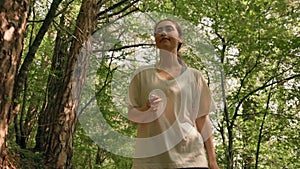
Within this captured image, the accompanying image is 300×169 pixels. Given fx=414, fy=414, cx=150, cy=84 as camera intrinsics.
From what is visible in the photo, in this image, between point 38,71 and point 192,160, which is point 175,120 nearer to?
point 192,160

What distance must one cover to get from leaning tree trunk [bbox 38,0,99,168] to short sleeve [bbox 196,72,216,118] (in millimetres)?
3576

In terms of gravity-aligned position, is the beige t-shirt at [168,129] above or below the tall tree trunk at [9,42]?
below

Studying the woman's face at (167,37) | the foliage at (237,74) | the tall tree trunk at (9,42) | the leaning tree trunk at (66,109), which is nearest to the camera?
the woman's face at (167,37)

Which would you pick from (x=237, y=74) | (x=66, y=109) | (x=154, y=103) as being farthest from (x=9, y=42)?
(x=237, y=74)

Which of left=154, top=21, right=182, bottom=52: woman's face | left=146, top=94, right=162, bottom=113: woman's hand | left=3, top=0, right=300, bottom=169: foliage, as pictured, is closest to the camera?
left=146, top=94, right=162, bottom=113: woman's hand

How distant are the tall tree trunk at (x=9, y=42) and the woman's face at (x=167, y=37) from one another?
1.23 meters

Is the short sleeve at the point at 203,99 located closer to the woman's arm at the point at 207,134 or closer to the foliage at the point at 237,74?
the woman's arm at the point at 207,134

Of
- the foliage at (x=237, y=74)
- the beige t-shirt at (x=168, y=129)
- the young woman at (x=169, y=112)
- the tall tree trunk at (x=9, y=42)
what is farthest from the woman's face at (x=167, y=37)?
the foliage at (x=237, y=74)

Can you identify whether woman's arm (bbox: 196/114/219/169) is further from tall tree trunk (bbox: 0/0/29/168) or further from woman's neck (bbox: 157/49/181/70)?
tall tree trunk (bbox: 0/0/29/168)

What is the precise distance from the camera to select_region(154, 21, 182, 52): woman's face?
1754 millimetres

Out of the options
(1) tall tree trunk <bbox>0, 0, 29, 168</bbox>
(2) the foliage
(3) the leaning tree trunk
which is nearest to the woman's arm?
(1) tall tree trunk <bbox>0, 0, 29, 168</bbox>

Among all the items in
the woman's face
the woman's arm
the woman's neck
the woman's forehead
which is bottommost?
the woman's arm

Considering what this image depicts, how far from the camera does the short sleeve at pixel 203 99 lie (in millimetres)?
1761

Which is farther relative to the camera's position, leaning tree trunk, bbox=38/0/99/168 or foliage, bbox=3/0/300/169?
foliage, bbox=3/0/300/169
